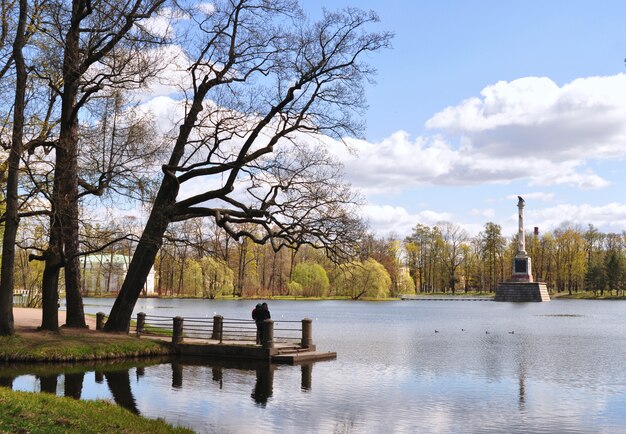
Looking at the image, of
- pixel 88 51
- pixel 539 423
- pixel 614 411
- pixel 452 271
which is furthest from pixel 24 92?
pixel 452 271

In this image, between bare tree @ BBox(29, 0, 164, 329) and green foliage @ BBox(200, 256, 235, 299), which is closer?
bare tree @ BBox(29, 0, 164, 329)

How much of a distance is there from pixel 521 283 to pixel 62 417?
9451 centimetres

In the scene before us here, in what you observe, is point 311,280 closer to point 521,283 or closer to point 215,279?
point 215,279

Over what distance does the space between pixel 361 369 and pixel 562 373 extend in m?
7.04

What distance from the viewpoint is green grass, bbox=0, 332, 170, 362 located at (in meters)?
21.8

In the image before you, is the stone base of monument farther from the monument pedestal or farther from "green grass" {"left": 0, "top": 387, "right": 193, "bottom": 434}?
"green grass" {"left": 0, "top": 387, "right": 193, "bottom": 434}

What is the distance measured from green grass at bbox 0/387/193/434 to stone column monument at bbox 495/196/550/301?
92158 mm

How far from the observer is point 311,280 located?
333ft

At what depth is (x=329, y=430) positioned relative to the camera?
46.3 ft

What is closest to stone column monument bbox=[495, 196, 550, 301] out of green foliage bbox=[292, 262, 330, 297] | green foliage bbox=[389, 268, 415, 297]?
green foliage bbox=[389, 268, 415, 297]

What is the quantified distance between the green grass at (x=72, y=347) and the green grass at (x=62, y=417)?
950cm

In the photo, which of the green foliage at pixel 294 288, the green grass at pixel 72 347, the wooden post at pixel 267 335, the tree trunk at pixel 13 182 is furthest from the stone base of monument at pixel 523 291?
the tree trunk at pixel 13 182

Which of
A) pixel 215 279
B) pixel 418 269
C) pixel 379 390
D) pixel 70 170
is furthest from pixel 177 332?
pixel 418 269

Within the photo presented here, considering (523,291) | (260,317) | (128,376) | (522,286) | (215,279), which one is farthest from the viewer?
(523,291)
